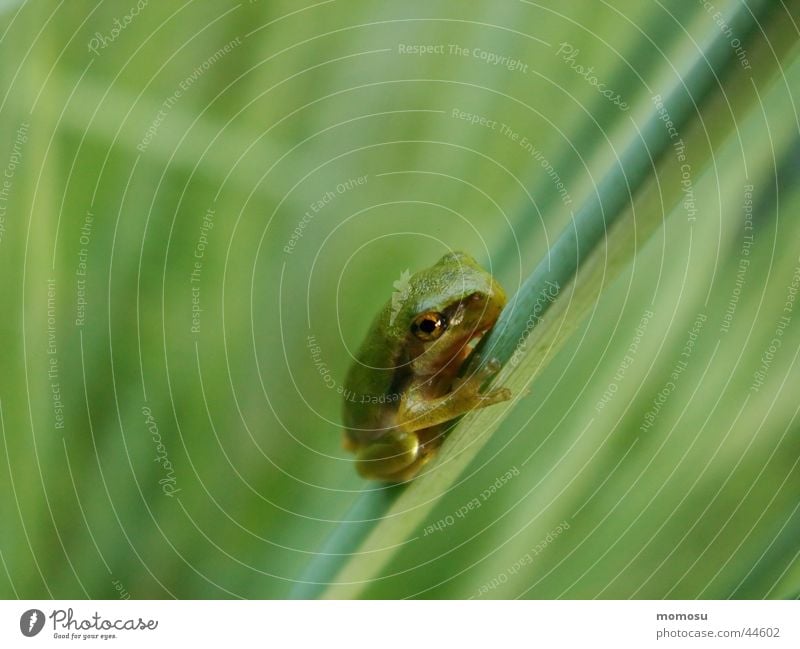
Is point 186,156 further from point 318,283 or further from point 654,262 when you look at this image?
point 654,262

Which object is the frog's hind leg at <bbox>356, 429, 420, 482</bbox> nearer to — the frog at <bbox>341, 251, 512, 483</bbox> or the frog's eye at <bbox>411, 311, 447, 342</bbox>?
the frog at <bbox>341, 251, 512, 483</bbox>

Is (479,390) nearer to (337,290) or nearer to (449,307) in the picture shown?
(449,307)

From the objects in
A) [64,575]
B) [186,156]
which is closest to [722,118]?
[186,156]
